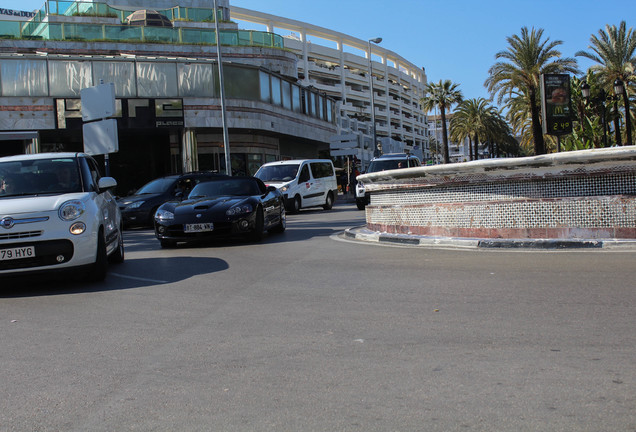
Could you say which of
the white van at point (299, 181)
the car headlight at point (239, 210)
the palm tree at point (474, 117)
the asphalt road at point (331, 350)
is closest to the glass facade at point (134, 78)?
the white van at point (299, 181)

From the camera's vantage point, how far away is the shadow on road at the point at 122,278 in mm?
7504

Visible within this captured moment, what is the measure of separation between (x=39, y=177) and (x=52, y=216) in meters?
1.26

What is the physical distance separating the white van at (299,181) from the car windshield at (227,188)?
28.1ft

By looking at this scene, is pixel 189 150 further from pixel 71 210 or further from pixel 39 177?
pixel 71 210

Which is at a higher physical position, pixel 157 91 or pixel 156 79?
pixel 156 79

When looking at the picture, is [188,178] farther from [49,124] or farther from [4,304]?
[49,124]

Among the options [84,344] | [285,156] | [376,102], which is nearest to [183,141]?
[285,156]

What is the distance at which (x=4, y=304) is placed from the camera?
22.3ft

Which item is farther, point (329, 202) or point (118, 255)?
point (329, 202)

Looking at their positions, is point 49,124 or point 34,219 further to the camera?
point 49,124

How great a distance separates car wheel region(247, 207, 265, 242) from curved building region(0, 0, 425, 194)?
20776 mm

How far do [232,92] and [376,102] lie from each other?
6605 cm

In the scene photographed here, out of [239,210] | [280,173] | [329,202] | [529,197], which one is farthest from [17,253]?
[329,202]

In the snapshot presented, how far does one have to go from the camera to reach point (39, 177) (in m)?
8.23
